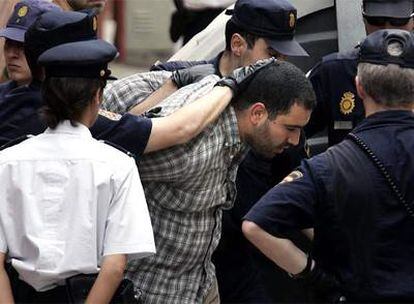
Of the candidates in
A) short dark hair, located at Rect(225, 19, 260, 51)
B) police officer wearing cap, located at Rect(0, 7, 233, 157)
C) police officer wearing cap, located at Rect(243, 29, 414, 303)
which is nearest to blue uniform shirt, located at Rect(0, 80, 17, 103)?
police officer wearing cap, located at Rect(0, 7, 233, 157)

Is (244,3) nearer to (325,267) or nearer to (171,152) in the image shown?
(171,152)

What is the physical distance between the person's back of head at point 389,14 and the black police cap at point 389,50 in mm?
954

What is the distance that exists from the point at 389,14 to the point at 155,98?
111 cm

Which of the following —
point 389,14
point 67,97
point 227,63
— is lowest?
point 227,63

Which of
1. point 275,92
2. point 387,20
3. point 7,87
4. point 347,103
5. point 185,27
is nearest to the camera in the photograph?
point 275,92

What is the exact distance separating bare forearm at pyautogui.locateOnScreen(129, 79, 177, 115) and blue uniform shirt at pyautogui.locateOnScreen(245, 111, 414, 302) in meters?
0.89

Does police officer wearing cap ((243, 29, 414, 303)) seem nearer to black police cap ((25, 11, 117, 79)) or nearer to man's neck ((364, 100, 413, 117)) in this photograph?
man's neck ((364, 100, 413, 117))

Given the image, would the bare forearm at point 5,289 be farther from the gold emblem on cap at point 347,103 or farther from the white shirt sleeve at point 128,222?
the gold emblem on cap at point 347,103

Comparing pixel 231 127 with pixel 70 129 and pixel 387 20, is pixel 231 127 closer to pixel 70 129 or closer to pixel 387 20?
pixel 70 129

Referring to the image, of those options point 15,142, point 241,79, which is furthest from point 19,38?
point 241,79

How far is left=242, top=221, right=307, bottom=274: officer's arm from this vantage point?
13.4 ft

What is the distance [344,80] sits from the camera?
5.28 metres

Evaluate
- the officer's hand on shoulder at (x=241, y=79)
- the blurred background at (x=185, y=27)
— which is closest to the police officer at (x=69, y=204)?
the officer's hand on shoulder at (x=241, y=79)

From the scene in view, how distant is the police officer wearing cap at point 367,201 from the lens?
397 cm
